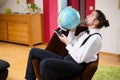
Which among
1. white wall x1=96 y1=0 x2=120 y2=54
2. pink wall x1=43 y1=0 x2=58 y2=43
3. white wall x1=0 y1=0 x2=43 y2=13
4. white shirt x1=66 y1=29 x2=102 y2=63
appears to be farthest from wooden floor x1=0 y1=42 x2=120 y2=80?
white shirt x1=66 y1=29 x2=102 y2=63

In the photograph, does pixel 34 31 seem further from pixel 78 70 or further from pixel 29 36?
pixel 78 70

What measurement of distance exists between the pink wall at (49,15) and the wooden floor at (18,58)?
2.42 ft

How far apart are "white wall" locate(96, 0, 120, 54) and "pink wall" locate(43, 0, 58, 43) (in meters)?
1.24

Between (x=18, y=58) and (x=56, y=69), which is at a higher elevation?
(x=56, y=69)

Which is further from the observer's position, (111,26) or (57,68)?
(111,26)

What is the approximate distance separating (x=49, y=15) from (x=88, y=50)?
3396mm

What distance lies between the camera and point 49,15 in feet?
Result: 17.6

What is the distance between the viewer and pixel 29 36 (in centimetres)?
530

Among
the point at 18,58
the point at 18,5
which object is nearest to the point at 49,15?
the point at 18,5

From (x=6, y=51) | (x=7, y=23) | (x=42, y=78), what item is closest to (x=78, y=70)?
(x=42, y=78)

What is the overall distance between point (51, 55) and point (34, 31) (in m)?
Result: 2.95

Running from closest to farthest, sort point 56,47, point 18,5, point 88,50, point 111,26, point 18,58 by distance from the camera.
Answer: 1. point 88,50
2. point 56,47
3. point 18,58
4. point 111,26
5. point 18,5

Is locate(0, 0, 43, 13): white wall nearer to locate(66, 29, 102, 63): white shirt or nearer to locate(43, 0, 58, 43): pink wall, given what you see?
locate(43, 0, 58, 43): pink wall

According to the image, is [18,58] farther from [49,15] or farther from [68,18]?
[68,18]
